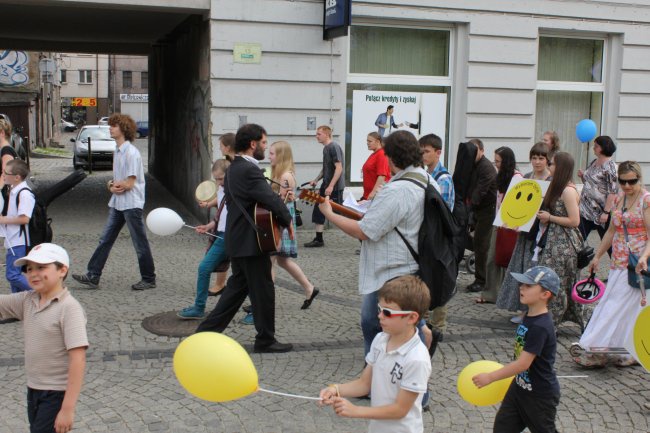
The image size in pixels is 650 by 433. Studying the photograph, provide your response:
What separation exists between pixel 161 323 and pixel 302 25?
6.73 metres

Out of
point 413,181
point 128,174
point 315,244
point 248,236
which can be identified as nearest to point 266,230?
point 248,236

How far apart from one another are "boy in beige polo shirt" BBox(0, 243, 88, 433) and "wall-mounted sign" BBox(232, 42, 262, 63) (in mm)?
8668

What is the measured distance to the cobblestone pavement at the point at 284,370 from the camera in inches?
183

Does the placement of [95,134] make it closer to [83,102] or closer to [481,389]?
[481,389]

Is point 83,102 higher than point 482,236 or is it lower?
higher

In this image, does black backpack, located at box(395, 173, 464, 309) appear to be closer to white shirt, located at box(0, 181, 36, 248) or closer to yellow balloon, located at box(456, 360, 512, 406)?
yellow balloon, located at box(456, 360, 512, 406)

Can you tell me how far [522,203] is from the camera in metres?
6.57

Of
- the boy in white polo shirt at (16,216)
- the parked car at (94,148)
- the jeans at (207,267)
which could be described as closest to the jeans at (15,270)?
the boy in white polo shirt at (16,216)

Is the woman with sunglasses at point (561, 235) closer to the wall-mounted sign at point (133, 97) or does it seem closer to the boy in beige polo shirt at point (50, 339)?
the boy in beige polo shirt at point (50, 339)

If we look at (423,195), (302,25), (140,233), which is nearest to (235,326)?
(140,233)

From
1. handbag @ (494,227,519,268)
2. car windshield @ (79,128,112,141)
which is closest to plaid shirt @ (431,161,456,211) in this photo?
handbag @ (494,227,519,268)

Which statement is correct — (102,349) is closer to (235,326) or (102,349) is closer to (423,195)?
(235,326)

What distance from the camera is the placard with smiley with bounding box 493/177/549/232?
21.0ft

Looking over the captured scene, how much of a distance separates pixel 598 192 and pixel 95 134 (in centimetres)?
1994
